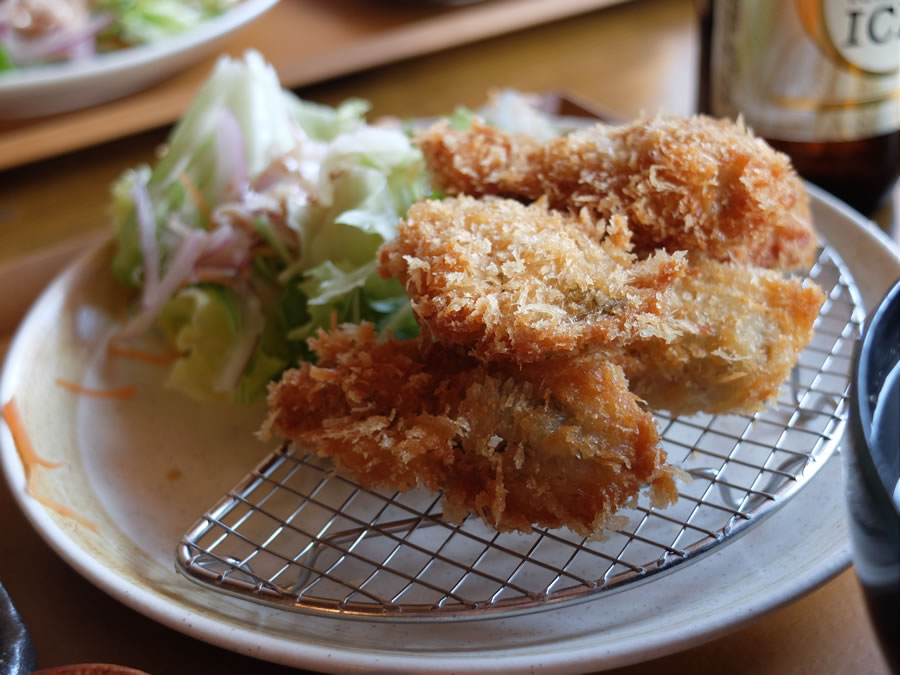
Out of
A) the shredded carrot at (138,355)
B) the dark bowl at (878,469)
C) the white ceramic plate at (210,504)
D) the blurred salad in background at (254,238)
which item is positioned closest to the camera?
the dark bowl at (878,469)

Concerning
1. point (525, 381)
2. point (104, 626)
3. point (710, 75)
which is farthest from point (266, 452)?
point (710, 75)

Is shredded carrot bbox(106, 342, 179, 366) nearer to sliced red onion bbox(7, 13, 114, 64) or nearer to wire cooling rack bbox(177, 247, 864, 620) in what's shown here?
wire cooling rack bbox(177, 247, 864, 620)

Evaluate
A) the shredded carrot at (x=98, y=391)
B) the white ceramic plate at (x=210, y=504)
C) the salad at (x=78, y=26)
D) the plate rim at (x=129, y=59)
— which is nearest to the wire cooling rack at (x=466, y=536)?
the white ceramic plate at (x=210, y=504)

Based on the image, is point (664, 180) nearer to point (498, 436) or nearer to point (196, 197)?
point (498, 436)

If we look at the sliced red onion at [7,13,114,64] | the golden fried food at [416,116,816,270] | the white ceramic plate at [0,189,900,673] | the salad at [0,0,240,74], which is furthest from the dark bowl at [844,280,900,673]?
the sliced red onion at [7,13,114,64]

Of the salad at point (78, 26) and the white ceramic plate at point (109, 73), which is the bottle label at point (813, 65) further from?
the salad at point (78, 26)

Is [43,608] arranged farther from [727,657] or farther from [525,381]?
[727,657]
